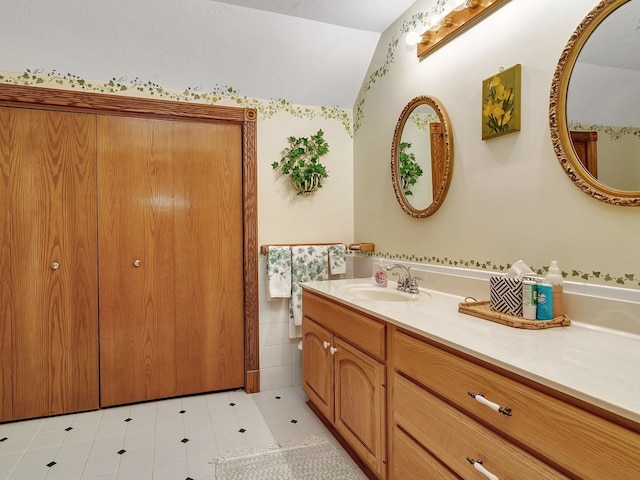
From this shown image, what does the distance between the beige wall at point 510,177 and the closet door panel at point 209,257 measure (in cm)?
114

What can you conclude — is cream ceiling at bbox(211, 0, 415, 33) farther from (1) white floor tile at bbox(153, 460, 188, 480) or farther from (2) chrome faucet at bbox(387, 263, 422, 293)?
(1) white floor tile at bbox(153, 460, 188, 480)

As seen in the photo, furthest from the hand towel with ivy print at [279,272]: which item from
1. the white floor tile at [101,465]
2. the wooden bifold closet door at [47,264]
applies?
the white floor tile at [101,465]

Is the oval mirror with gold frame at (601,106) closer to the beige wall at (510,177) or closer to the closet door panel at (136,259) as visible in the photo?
the beige wall at (510,177)

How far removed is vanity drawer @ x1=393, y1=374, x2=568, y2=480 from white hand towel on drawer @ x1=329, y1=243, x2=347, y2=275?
139cm

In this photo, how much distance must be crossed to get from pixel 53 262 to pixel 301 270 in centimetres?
155

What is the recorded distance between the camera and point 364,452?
1.72 m

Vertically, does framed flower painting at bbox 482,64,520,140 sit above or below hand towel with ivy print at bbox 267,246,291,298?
above

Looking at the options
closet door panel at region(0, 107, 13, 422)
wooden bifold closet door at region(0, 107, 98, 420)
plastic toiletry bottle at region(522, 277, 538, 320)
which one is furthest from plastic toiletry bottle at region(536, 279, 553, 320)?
closet door panel at region(0, 107, 13, 422)

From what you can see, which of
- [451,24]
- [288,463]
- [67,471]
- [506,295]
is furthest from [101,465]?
[451,24]

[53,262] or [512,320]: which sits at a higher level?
[53,262]

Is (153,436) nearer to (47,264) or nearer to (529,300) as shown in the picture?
(47,264)

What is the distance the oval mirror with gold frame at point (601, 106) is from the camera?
121 cm

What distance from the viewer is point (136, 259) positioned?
255 centimetres

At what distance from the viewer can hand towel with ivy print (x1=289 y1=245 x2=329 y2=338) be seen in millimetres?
2756
